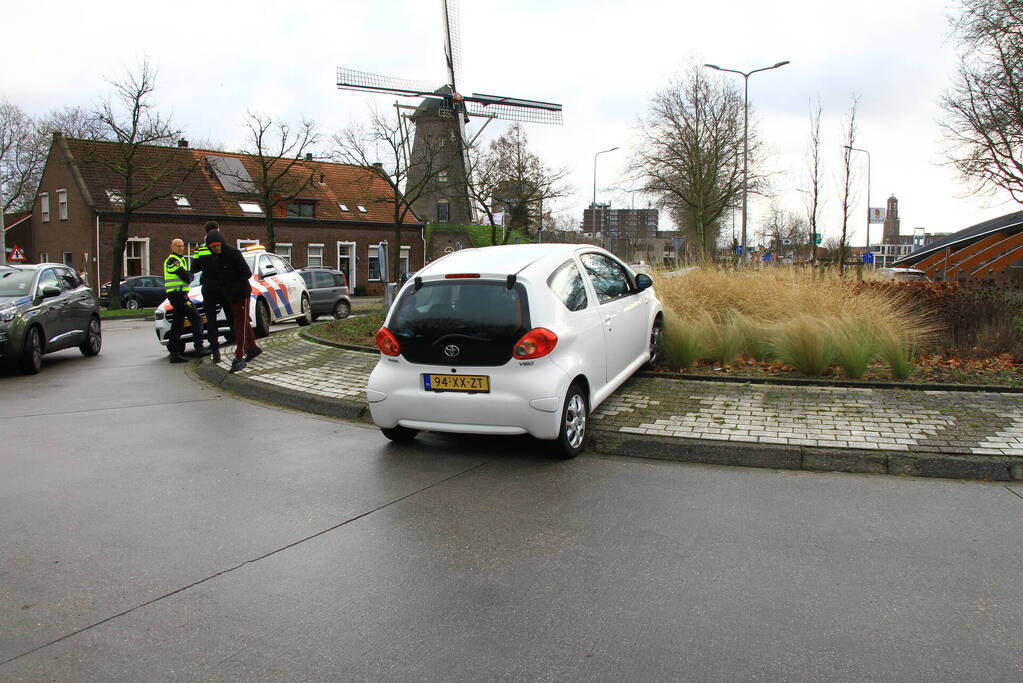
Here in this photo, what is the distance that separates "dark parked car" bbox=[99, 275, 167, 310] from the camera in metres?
33.5

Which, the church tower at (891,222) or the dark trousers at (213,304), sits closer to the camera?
the dark trousers at (213,304)

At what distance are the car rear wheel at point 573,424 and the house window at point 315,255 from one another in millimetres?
40910

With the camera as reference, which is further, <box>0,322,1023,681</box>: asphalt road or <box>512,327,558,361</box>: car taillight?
<box>512,327,558,361</box>: car taillight

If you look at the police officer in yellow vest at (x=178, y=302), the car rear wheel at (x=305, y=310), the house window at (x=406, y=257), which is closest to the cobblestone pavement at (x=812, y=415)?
the police officer in yellow vest at (x=178, y=302)

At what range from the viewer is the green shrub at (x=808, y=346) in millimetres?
8352

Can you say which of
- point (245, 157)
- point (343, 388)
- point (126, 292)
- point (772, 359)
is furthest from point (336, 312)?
point (245, 157)

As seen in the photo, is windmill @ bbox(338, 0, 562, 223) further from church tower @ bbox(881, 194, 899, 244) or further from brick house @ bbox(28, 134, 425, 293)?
church tower @ bbox(881, 194, 899, 244)

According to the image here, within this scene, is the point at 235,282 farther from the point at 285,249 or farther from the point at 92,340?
the point at 285,249

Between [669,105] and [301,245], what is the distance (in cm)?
2313

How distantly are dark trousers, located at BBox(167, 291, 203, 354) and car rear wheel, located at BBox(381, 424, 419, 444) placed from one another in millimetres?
6589

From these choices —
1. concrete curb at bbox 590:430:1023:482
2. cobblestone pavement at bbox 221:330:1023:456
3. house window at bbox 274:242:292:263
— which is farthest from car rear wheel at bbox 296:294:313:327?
house window at bbox 274:242:292:263

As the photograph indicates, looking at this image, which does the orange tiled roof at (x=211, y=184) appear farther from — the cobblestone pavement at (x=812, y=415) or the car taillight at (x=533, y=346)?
the car taillight at (x=533, y=346)

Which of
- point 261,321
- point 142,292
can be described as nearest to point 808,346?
point 261,321

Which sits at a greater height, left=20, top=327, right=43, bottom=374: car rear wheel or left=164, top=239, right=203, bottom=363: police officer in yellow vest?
left=164, top=239, right=203, bottom=363: police officer in yellow vest
